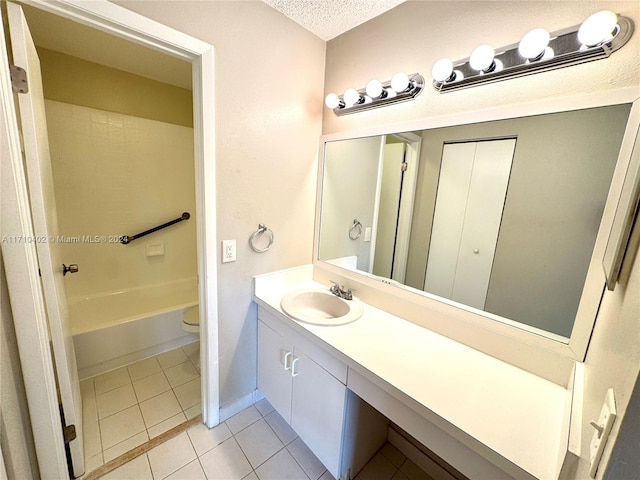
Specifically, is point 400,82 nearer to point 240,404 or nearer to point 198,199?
point 198,199

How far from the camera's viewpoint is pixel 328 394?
1.17m

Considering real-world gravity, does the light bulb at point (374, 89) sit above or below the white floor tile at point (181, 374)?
above

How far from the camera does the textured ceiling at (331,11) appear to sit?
50.6 inches

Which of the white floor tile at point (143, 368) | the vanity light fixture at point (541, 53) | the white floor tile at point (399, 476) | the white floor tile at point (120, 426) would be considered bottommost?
the white floor tile at point (399, 476)

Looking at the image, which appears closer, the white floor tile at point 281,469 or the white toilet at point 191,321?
the white floor tile at point 281,469

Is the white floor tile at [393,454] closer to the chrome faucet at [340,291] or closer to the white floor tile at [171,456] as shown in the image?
the chrome faucet at [340,291]

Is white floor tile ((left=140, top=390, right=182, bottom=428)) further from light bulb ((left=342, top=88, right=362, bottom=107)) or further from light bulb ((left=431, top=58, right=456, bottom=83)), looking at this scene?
light bulb ((left=431, top=58, right=456, bottom=83))

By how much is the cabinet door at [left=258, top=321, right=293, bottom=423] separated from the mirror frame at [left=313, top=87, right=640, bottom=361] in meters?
0.67

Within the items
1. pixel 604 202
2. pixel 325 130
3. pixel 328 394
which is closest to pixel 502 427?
pixel 328 394

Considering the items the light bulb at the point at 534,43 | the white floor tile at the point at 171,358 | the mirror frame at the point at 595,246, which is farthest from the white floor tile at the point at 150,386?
the light bulb at the point at 534,43

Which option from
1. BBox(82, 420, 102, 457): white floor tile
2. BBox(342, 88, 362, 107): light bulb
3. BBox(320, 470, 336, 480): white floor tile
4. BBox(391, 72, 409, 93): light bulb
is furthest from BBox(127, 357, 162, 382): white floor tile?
BBox(391, 72, 409, 93): light bulb

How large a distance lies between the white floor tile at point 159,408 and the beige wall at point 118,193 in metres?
1.20

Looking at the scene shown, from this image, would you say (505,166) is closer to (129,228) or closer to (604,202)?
(604,202)

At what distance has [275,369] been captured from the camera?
152 centimetres
